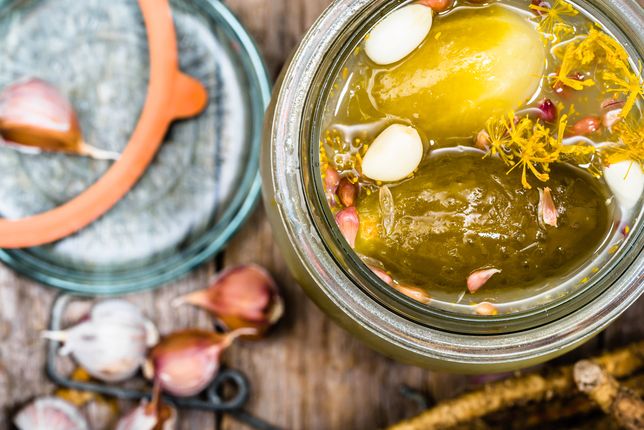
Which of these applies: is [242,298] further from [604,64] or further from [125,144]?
[604,64]

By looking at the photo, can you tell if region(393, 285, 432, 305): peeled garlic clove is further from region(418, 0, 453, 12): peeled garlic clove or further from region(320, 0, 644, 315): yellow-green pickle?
region(418, 0, 453, 12): peeled garlic clove

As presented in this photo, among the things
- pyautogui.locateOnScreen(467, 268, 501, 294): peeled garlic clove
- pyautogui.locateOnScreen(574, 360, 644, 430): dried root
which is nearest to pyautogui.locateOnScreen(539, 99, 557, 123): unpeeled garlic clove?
pyautogui.locateOnScreen(467, 268, 501, 294): peeled garlic clove

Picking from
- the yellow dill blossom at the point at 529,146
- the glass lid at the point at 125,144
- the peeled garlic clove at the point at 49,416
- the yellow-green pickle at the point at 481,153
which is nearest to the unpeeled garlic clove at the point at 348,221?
the yellow-green pickle at the point at 481,153

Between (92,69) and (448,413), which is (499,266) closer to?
(448,413)

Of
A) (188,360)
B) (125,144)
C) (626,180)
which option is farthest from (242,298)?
(626,180)

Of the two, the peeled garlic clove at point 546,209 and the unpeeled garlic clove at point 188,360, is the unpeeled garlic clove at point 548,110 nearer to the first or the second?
the peeled garlic clove at point 546,209
